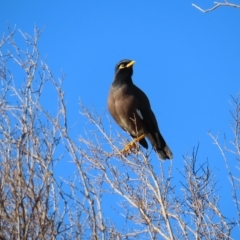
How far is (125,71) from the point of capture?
357 inches

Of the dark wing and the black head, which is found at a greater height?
the black head

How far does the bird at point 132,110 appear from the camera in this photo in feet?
28.0

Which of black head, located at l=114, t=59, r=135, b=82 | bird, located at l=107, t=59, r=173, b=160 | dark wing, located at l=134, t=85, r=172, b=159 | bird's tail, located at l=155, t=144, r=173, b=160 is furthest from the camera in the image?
black head, located at l=114, t=59, r=135, b=82

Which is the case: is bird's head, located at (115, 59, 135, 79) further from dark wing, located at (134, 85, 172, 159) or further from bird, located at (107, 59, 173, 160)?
dark wing, located at (134, 85, 172, 159)

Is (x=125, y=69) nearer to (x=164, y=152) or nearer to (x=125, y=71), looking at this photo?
(x=125, y=71)

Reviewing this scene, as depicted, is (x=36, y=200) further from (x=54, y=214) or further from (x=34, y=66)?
(x=34, y=66)

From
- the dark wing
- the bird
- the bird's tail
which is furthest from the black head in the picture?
the bird's tail

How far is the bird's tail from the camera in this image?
27.5ft

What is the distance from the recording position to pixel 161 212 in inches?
225

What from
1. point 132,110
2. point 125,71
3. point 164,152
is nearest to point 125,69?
point 125,71

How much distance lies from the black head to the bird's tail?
1.29 m

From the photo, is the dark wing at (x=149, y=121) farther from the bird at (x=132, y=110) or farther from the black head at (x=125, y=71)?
the black head at (x=125, y=71)

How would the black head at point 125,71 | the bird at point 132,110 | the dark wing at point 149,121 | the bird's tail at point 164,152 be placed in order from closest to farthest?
the bird's tail at point 164,152, the bird at point 132,110, the dark wing at point 149,121, the black head at point 125,71

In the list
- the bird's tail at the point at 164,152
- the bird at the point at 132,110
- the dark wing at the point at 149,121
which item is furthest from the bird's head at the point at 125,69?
the bird's tail at the point at 164,152
